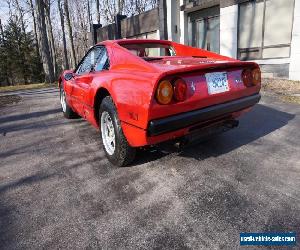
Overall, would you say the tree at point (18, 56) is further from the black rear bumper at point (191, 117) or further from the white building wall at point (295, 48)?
the black rear bumper at point (191, 117)

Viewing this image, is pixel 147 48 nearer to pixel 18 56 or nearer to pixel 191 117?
pixel 191 117

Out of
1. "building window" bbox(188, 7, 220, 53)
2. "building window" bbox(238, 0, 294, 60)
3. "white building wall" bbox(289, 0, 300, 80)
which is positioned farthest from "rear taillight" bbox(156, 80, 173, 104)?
"building window" bbox(188, 7, 220, 53)

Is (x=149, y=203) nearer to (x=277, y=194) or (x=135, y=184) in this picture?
(x=135, y=184)

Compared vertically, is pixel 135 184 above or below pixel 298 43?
below

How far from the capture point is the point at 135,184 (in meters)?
2.82

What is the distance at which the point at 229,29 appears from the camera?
11.4 metres

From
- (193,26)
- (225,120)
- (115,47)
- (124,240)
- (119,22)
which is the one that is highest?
(119,22)

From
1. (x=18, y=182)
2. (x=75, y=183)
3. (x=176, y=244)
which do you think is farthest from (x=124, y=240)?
(x=18, y=182)

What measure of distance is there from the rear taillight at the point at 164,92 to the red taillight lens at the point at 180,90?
0.06 m

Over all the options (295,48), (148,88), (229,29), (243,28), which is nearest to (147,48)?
(148,88)

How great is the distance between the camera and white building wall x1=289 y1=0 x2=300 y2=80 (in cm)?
868

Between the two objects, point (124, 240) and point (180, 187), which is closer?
point (124, 240)

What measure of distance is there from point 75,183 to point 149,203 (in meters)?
0.94

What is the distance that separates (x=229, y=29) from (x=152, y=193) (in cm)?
1052
